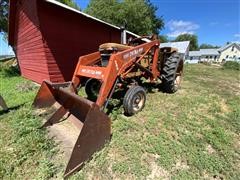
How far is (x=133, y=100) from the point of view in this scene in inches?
160

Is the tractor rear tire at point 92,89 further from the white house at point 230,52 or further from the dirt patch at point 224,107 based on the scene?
the white house at point 230,52

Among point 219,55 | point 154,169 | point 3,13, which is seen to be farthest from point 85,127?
point 219,55

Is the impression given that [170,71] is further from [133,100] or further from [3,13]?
[3,13]

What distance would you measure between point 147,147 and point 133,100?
1.18m

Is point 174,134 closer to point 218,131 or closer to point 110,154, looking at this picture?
point 218,131

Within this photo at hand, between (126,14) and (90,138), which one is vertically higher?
(126,14)

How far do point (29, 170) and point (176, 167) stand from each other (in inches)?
83.2

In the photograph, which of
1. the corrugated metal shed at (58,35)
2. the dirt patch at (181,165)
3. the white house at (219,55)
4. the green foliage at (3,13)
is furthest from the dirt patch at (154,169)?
the white house at (219,55)

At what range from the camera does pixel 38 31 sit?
7.65m

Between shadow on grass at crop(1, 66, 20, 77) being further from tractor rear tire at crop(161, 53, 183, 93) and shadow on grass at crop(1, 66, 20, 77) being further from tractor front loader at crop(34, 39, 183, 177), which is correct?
tractor rear tire at crop(161, 53, 183, 93)

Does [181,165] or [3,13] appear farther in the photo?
[3,13]

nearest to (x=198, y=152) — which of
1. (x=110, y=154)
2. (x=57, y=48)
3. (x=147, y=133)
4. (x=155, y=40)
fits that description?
(x=147, y=133)

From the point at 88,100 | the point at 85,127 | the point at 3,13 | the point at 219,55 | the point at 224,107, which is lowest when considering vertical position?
the point at 219,55

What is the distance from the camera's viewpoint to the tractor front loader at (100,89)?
2693 mm
